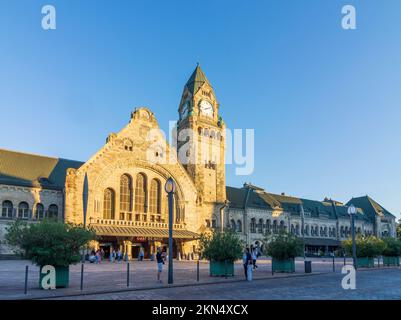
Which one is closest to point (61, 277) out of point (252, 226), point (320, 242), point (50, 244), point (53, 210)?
point (50, 244)

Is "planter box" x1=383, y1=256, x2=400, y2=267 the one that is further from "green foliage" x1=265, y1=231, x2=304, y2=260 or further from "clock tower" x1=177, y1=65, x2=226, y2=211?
"clock tower" x1=177, y1=65, x2=226, y2=211

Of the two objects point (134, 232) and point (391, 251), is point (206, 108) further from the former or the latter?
point (391, 251)

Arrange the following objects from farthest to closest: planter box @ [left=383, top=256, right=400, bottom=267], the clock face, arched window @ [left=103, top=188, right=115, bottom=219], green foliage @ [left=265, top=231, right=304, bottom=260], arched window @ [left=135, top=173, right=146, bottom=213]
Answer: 1. the clock face
2. arched window @ [left=135, top=173, right=146, bottom=213]
3. arched window @ [left=103, top=188, right=115, bottom=219]
4. planter box @ [left=383, top=256, right=400, bottom=267]
5. green foliage @ [left=265, top=231, right=304, bottom=260]

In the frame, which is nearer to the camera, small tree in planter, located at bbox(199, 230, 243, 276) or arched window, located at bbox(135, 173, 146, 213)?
small tree in planter, located at bbox(199, 230, 243, 276)

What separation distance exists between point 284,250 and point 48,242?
16.8 metres

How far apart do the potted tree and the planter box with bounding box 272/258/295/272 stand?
15389 mm

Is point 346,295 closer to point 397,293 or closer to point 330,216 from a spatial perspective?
point 397,293

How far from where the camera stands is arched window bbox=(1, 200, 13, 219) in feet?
141

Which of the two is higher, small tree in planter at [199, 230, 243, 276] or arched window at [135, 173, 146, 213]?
Answer: arched window at [135, 173, 146, 213]

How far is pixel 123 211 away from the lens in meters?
48.9

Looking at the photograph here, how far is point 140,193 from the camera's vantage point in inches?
2020

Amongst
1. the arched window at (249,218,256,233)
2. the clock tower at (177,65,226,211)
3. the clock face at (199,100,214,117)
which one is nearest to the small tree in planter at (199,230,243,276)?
the clock tower at (177,65,226,211)

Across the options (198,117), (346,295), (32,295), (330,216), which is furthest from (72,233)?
(330,216)
